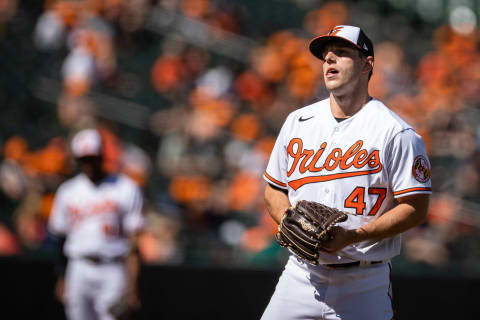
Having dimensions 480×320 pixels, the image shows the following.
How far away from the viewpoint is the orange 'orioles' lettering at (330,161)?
129 inches

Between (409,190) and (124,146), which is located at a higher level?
(409,190)

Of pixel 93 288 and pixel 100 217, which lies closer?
pixel 93 288

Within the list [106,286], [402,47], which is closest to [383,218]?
[106,286]

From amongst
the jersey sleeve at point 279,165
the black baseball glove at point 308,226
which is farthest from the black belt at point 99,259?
the black baseball glove at point 308,226

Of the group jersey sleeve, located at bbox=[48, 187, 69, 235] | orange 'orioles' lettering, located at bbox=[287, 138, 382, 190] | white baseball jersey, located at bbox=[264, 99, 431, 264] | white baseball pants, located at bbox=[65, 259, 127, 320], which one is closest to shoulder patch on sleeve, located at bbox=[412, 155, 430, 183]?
white baseball jersey, located at bbox=[264, 99, 431, 264]

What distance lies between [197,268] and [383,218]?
3.61 metres

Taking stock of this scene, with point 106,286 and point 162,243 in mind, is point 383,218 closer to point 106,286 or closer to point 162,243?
point 106,286

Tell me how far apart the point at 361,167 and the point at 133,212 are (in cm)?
278

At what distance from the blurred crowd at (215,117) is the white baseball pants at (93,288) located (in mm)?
1465

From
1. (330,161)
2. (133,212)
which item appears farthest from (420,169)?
(133,212)

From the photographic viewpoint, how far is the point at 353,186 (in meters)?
3.30

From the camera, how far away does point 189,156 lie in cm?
920

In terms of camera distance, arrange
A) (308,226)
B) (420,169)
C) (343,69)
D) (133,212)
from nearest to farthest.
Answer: (308,226) < (420,169) < (343,69) < (133,212)

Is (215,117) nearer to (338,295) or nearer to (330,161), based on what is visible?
(330,161)
